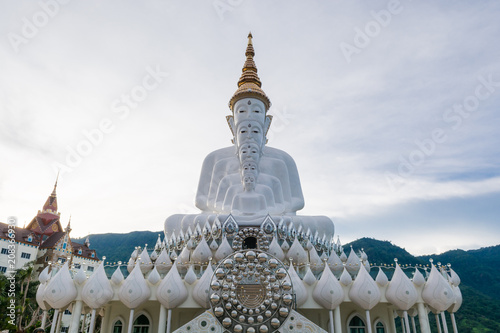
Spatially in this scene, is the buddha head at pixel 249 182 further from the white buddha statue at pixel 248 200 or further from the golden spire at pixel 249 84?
the golden spire at pixel 249 84

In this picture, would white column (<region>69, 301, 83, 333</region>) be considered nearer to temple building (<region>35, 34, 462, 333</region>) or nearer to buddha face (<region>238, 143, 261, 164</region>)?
temple building (<region>35, 34, 462, 333</region>)

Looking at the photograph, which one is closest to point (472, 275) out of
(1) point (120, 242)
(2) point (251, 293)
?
(2) point (251, 293)

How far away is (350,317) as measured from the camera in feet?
35.9

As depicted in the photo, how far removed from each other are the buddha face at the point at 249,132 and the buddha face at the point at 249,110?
0.95 feet

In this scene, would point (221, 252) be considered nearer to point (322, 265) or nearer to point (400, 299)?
point (322, 265)

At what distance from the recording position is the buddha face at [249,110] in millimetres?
15625

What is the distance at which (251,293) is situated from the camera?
305 inches

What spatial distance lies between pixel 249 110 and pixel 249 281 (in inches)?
380

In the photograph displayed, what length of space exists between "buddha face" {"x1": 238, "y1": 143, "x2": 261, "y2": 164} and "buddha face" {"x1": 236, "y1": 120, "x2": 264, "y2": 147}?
242 mm

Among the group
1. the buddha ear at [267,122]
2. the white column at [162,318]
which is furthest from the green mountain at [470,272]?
the white column at [162,318]

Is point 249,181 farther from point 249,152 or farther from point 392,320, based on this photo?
point 392,320

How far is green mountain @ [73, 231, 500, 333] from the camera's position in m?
23.0

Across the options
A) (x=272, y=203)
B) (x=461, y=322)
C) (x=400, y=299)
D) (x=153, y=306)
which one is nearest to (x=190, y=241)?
(x=153, y=306)

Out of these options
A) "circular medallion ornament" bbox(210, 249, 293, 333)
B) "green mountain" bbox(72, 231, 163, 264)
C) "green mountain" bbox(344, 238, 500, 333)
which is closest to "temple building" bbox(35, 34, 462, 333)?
"circular medallion ornament" bbox(210, 249, 293, 333)
